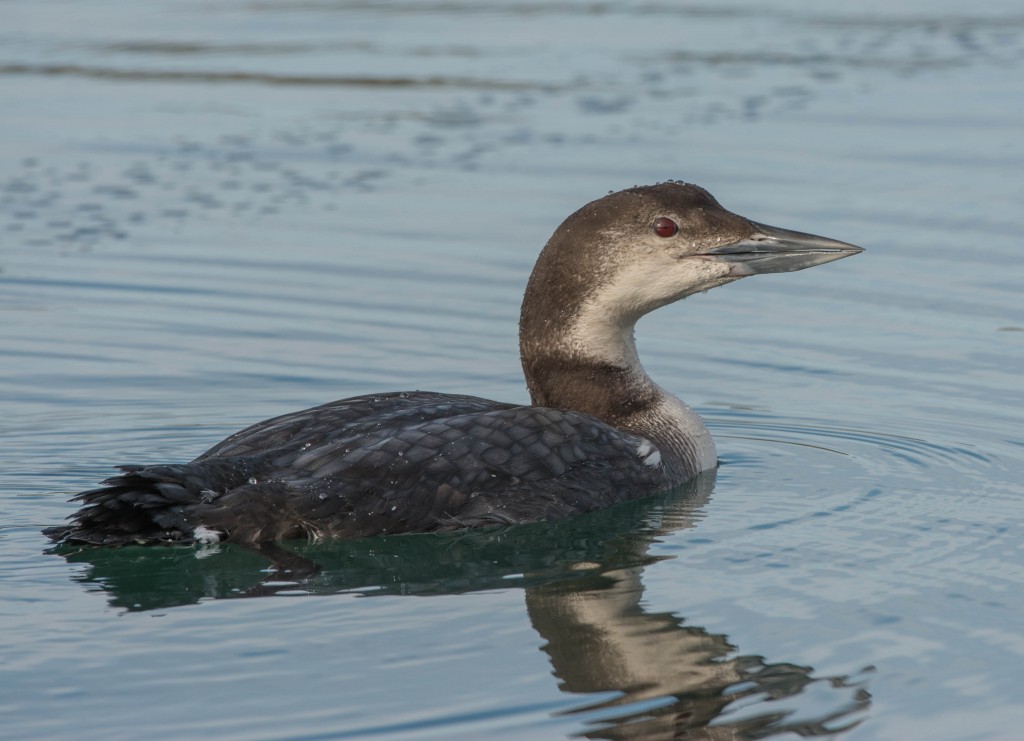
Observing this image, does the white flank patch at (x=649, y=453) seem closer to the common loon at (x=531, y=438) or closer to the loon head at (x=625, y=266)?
the common loon at (x=531, y=438)

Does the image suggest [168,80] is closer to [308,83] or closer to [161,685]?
[308,83]

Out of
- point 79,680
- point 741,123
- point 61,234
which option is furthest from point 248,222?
point 79,680

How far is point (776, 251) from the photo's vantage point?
716 centimetres

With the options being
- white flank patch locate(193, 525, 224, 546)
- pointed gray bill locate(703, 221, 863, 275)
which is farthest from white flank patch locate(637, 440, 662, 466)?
white flank patch locate(193, 525, 224, 546)

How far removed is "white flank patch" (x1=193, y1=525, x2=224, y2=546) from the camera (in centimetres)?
582

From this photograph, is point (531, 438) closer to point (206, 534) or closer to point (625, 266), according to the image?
point (625, 266)

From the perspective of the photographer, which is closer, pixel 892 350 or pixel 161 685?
pixel 161 685

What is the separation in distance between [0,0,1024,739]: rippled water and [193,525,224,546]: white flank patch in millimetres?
98

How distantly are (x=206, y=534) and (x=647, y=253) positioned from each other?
213 cm

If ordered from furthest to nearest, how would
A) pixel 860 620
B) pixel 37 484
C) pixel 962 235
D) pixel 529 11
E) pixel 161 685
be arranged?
1. pixel 529 11
2. pixel 962 235
3. pixel 37 484
4. pixel 860 620
5. pixel 161 685

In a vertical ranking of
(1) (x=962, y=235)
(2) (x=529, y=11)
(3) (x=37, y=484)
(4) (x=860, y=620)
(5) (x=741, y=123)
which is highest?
(2) (x=529, y=11)

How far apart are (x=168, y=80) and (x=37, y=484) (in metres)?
7.71

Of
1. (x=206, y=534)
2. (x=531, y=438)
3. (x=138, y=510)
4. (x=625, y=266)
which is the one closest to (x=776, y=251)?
(x=625, y=266)

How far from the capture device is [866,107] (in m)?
12.7
